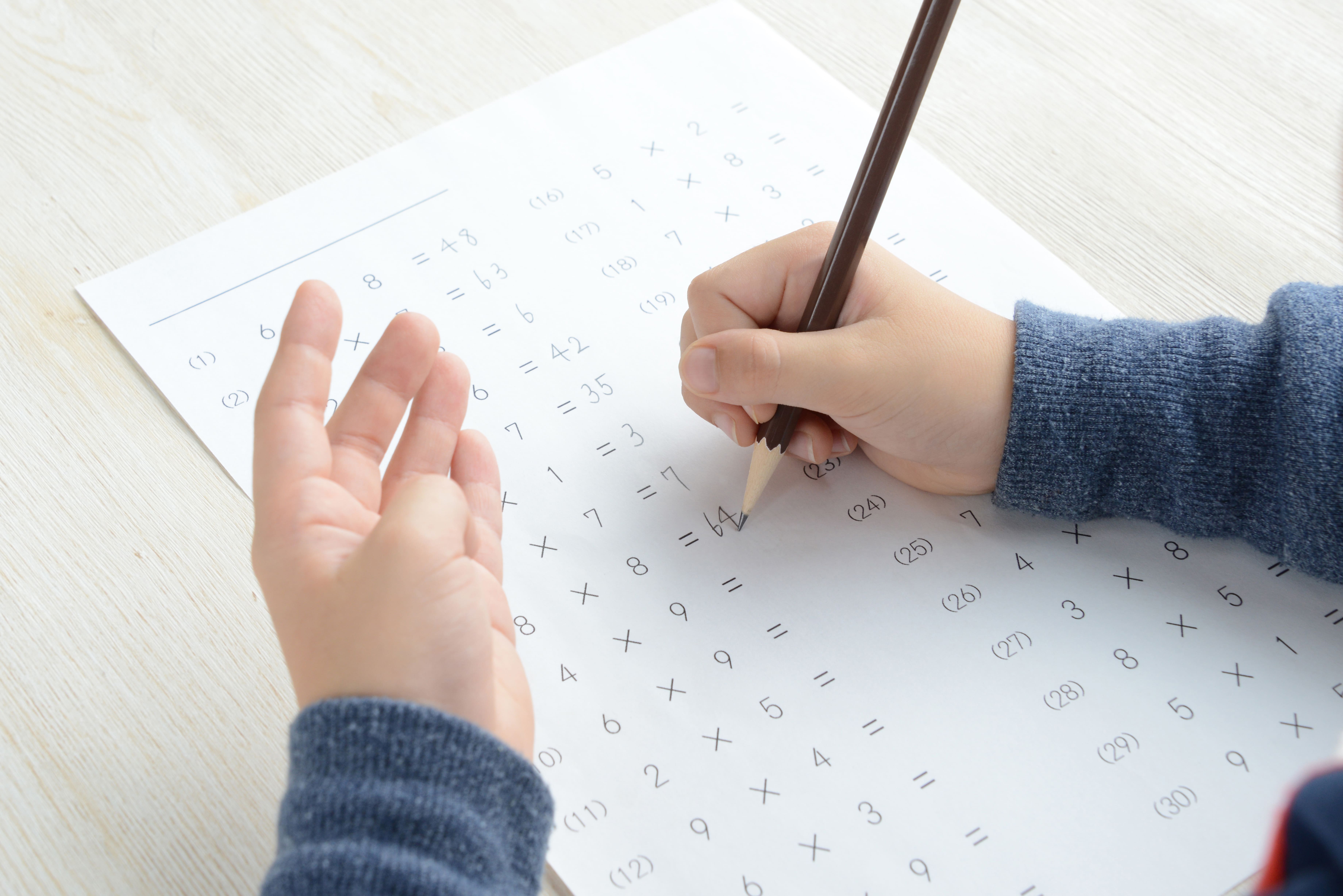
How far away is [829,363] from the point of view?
1.62 ft

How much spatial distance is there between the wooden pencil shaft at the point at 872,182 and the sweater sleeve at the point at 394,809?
23cm

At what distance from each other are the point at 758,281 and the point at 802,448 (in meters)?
0.09

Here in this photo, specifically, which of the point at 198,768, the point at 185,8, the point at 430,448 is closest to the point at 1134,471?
the point at 430,448

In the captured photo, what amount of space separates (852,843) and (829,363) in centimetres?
23

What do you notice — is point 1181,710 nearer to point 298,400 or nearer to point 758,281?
point 758,281

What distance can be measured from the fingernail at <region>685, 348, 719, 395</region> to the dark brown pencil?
41mm

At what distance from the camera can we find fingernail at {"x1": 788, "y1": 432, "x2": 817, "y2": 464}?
53 cm

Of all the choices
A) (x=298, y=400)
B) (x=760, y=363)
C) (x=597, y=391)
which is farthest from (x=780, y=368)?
(x=298, y=400)

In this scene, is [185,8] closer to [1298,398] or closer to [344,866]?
[344,866]

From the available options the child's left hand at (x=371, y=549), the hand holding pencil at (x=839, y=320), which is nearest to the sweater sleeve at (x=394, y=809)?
the child's left hand at (x=371, y=549)

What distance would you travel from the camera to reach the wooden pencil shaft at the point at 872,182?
1.40 ft

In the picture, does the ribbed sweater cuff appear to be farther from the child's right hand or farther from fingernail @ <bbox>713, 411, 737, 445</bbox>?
fingernail @ <bbox>713, 411, 737, 445</bbox>

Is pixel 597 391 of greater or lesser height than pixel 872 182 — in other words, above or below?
below

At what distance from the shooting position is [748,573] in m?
0.50
